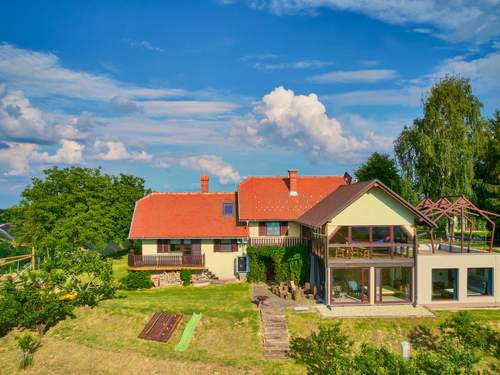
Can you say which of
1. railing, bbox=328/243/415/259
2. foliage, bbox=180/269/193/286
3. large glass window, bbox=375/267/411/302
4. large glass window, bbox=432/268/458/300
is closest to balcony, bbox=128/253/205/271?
foliage, bbox=180/269/193/286

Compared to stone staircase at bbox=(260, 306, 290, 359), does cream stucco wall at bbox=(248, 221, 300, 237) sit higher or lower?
higher

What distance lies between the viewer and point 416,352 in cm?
2109

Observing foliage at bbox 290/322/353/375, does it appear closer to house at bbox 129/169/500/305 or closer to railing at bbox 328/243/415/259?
house at bbox 129/169/500/305

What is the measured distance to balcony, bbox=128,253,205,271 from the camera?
32.8 metres

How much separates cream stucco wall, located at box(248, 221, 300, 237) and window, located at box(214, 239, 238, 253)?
67.5 inches

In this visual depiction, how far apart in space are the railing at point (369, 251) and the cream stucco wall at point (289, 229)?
736 centimetres

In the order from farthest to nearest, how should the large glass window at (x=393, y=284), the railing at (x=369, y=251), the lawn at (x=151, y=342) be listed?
1. the large glass window at (x=393, y=284)
2. the railing at (x=369, y=251)
3. the lawn at (x=151, y=342)

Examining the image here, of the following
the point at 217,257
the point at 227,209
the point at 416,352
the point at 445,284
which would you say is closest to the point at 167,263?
the point at 217,257

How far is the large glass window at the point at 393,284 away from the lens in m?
25.9

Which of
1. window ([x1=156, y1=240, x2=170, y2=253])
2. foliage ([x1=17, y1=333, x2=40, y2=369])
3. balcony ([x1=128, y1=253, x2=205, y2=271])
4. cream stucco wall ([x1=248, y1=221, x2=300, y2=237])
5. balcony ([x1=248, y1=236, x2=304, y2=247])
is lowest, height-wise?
foliage ([x1=17, y1=333, x2=40, y2=369])

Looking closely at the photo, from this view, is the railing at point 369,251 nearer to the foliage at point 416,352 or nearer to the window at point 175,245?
the foliage at point 416,352

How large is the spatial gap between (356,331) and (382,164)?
3092 cm

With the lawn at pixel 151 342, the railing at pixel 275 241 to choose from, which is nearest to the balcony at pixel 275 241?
the railing at pixel 275 241

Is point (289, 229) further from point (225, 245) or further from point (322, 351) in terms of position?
point (322, 351)
